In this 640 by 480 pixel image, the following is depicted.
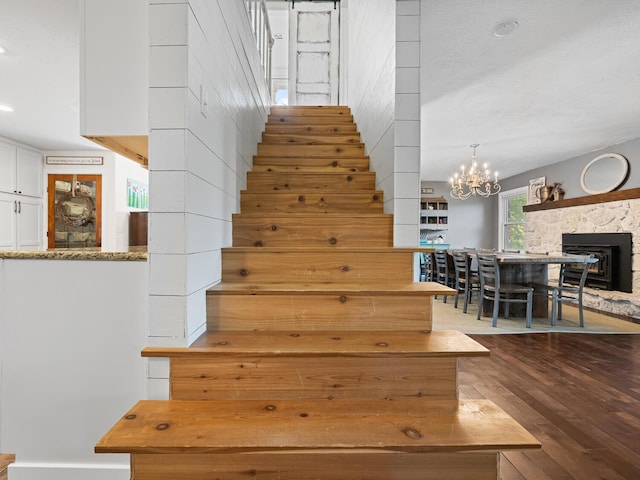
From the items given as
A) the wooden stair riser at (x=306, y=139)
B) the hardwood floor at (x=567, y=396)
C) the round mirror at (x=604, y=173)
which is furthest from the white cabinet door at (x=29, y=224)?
the round mirror at (x=604, y=173)

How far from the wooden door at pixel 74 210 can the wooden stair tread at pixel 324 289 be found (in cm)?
507

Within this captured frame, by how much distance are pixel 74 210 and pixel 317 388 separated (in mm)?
5978

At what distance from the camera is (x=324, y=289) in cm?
159

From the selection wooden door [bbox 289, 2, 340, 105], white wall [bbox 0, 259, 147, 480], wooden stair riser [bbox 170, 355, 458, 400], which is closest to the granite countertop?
white wall [bbox 0, 259, 147, 480]

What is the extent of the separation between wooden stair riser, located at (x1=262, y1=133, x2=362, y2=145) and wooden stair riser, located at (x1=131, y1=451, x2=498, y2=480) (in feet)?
8.74

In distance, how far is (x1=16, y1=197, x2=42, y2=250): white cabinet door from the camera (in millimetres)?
5293

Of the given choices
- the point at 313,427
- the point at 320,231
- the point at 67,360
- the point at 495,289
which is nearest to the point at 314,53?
the point at 495,289

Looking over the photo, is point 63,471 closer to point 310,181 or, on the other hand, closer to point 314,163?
point 310,181

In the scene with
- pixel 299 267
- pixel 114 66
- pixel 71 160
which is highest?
pixel 71 160

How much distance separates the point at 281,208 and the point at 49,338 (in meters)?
1.45

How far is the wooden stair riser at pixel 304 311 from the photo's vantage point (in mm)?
1580

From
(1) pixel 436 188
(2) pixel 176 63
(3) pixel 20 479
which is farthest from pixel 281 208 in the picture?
(1) pixel 436 188

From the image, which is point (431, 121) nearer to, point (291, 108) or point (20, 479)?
point (291, 108)

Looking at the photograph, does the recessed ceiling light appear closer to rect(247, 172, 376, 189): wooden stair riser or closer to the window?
rect(247, 172, 376, 189): wooden stair riser
